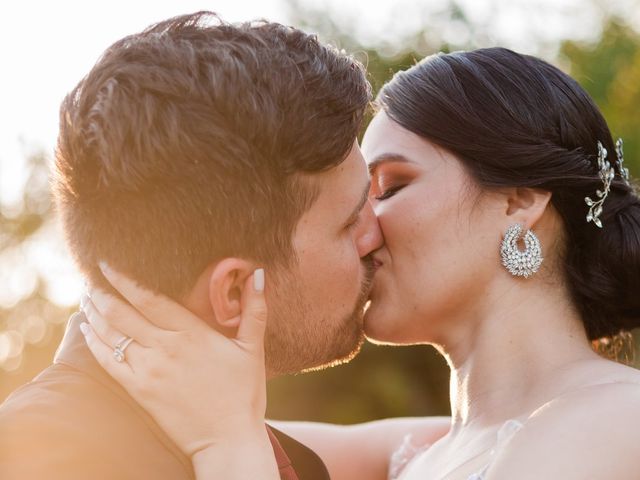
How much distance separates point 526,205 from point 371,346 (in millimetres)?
9990

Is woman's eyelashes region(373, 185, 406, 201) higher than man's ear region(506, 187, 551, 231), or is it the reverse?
man's ear region(506, 187, 551, 231)

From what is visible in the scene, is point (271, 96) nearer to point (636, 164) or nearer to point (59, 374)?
point (59, 374)

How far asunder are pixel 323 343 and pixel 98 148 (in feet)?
3.95

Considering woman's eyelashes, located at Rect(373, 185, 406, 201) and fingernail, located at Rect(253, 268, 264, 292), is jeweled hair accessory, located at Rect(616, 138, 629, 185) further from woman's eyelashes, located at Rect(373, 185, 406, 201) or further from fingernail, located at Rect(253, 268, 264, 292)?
fingernail, located at Rect(253, 268, 264, 292)

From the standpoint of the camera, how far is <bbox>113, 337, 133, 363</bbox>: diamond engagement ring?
10.6ft

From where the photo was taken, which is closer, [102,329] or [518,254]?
[102,329]

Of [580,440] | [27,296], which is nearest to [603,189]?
[580,440]

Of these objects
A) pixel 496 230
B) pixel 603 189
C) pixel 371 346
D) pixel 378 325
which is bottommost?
pixel 371 346

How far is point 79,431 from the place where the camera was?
9.38 feet

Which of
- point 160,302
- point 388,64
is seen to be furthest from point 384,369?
point 160,302

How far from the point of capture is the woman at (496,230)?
13.2ft

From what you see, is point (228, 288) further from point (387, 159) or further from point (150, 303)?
point (387, 159)

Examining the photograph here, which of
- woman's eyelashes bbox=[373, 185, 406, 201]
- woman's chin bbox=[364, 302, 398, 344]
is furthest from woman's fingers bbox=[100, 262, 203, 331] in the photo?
woman's eyelashes bbox=[373, 185, 406, 201]

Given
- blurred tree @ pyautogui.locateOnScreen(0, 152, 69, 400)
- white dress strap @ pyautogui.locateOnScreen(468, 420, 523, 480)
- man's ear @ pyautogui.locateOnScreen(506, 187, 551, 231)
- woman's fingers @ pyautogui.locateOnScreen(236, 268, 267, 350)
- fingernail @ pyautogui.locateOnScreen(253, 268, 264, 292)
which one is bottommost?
blurred tree @ pyautogui.locateOnScreen(0, 152, 69, 400)
